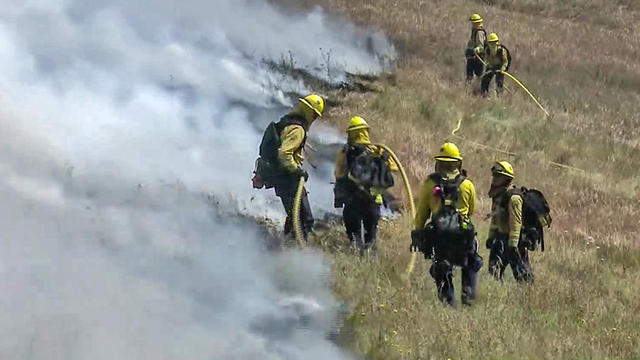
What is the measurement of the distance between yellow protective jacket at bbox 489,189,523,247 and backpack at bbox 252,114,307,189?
6.01 feet

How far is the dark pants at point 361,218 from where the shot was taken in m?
8.24

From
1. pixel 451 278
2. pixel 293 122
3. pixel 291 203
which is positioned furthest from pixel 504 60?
pixel 451 278

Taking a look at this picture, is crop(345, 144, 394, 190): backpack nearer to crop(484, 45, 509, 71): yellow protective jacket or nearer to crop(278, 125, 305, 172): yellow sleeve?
crop(278, 125, 305, 172): yellow sleeve

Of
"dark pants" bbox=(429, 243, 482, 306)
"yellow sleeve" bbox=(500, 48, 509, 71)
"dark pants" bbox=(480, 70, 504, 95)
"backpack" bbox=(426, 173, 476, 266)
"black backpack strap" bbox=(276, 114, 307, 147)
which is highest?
"black backpack strap" bbox=(276, 114, 307, 147)

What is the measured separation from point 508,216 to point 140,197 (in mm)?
3185

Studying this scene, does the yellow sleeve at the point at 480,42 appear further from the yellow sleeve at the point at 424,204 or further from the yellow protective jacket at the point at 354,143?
the yellow sleeve at the point at 424,204

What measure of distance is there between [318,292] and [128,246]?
140 centimetres

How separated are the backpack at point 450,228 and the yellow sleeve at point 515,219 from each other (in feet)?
3.23

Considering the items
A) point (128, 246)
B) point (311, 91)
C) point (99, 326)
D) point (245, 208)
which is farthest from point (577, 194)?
point (99, 326)

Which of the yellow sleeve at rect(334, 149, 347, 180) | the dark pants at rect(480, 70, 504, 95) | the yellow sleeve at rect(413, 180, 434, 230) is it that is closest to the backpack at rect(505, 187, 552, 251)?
the yellow sleeve at rect(413, 180, 434, 230)

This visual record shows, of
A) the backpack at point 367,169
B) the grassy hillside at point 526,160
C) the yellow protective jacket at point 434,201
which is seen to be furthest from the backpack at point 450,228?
the backpack at point 367,169

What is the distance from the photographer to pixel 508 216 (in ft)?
26.9

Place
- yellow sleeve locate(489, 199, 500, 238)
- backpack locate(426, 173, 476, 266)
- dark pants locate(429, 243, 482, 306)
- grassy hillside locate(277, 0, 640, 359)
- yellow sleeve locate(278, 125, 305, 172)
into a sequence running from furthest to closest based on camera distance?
yellow sleeve locate(489, 199, 500, 238), yellow sleeve locate(278, 125, 305, 172), dark pants locate(429, 243, 482, 306), backpack locate(426, 173, 476, 266), grassy hillside locate(277, 0, 640, 359)

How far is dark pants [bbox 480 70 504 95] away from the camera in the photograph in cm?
1746
